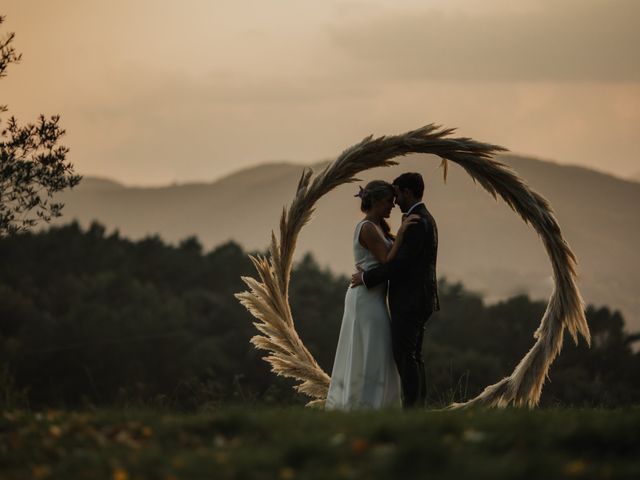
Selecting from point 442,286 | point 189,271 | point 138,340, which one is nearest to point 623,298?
point 442,286

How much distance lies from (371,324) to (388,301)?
302 millimetres

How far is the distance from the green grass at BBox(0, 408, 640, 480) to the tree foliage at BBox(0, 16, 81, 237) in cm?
522

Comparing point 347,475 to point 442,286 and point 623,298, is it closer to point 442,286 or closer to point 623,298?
point 442,286

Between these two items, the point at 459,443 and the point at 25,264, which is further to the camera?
the point at 25,264

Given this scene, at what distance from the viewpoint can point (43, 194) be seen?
44.0 feet

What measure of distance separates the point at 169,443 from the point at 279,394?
648 cm

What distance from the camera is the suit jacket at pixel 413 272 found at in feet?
34.6

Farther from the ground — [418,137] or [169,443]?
[418,137]

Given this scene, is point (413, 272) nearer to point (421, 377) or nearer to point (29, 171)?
point (421, 377)

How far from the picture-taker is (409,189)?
10.9m

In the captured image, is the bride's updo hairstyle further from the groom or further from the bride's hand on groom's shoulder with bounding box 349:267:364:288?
the bride's hand on groom's shoulder with bounding box 349:267:364:288

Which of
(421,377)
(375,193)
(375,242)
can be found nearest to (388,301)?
(375,242)

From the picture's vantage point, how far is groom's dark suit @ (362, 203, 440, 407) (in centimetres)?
1054

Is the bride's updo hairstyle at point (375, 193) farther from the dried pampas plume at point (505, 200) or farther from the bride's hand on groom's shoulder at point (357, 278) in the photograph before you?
the dried pampas plume at point (505, 200)
